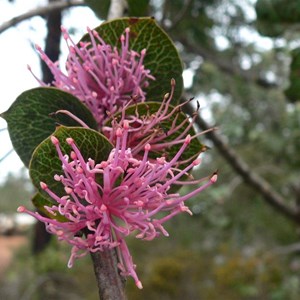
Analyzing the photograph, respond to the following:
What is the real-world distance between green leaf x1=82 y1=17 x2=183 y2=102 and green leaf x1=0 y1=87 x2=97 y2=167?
0.40ft

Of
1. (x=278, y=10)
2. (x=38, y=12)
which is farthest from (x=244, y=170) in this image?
(x=38, y=12)

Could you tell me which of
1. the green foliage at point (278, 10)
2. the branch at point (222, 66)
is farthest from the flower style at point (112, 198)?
the branch at point (222, 66)

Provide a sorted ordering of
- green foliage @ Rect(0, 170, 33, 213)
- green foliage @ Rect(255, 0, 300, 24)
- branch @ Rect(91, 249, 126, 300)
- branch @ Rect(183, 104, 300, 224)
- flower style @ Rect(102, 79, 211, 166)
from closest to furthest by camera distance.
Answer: branch @ Rect(91, 249, 126, 300) → flower style @ Rect(102, 79, 211, 166) → green foliage @ Rect(255, 0, 300, 24) → branch @ Rect(183, 104, 300, 224) → green foliage @ Rect(0, 170, 33, 213)

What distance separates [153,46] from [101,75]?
0.30ft

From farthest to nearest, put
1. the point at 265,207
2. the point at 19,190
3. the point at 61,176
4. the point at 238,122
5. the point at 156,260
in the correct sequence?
1. the point at 19,190
2. the point at 156,260
3. the point at 265,207
4. the point at 238,122
5. the point at 61,176

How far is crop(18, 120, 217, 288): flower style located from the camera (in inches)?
19.7

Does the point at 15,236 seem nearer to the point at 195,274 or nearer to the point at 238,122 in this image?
the point at 195,274

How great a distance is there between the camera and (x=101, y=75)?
2.20 ft

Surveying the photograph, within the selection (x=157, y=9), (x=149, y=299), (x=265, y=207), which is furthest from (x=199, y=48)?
(x=149, y=299)

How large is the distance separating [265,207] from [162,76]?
2871 mm

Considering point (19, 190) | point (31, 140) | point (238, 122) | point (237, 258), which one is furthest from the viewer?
point (19, 190)

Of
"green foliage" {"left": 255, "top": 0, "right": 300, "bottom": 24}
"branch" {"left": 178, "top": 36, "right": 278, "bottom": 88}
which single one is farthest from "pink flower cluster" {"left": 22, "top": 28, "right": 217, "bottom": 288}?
"branch" {"left": 178, "top": 36, "right": 278, "bottom": 88}

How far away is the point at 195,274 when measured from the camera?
623 centimetres

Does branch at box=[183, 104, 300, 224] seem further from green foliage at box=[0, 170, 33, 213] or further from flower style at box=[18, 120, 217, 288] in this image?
green foliage at box=[0, 170, 33, 213]
